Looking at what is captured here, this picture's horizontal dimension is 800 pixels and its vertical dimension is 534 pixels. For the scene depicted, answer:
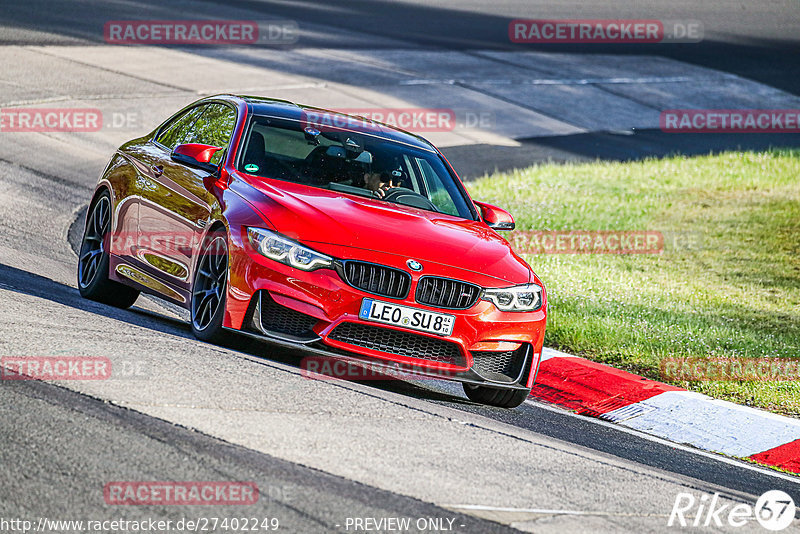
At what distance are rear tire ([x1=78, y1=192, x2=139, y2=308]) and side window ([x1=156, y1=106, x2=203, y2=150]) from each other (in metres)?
0.61

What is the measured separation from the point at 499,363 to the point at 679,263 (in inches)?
293

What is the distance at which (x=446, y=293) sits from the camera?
7547mm

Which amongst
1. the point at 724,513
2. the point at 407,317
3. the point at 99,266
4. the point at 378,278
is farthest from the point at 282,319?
the point at 724,513

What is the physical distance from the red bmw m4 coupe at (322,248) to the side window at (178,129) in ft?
0.08

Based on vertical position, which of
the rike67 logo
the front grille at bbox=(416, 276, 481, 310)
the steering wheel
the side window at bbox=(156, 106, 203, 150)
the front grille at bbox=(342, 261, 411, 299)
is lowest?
the rike67 logo

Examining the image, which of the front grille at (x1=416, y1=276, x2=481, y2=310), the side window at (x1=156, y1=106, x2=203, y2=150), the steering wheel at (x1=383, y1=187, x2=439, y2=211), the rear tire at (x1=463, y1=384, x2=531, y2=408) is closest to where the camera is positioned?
the front grille at (x1=416, y1=276, x2=481, y2=310)

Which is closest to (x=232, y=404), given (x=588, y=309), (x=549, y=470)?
(x=549, y=470)

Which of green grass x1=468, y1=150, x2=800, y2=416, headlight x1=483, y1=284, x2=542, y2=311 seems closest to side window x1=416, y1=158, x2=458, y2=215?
headlight x1=483, y1=284, x2=542, y2=311

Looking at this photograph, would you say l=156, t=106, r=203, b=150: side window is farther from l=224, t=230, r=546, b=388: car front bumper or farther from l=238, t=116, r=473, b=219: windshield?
l=224, t=230, r=546, b=388: car front bumper

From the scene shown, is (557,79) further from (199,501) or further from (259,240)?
(199,501)

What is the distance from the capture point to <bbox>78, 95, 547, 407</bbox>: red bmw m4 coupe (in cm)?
735

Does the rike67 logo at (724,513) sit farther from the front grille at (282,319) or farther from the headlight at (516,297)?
the front grille at (282,319)

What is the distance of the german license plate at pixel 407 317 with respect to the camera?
7324mm

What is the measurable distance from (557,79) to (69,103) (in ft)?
42.9
